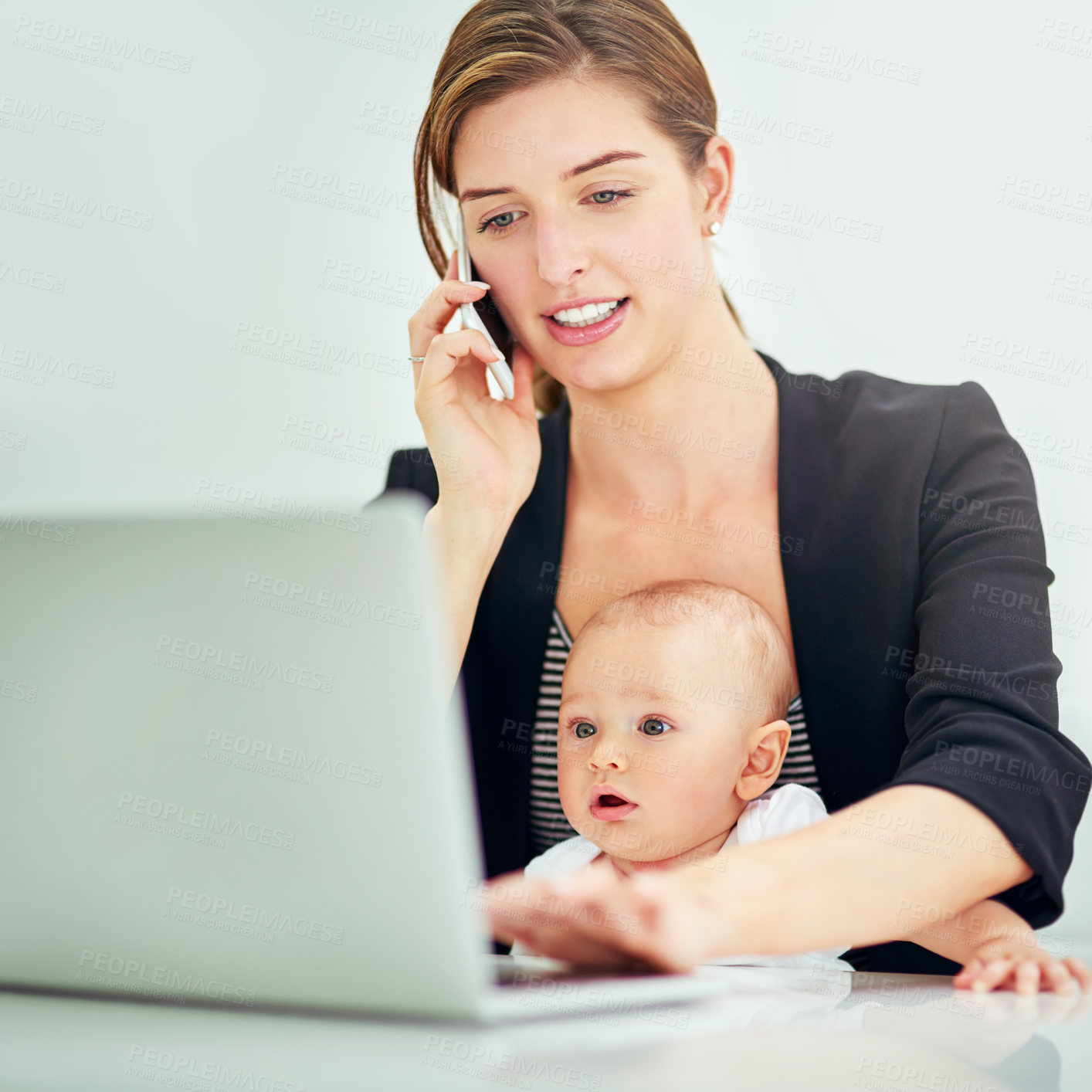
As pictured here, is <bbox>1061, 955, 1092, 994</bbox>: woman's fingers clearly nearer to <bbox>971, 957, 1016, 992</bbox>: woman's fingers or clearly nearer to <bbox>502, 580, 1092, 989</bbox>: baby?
<bbox>971, 957, 1016, 992</bbox>: woman's fingers

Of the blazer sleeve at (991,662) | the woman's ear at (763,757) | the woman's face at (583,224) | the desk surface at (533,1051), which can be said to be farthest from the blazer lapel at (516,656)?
the desk surface at (533,1051)

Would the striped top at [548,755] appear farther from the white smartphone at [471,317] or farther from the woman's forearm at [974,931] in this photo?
the woman's forearm at [974,931]

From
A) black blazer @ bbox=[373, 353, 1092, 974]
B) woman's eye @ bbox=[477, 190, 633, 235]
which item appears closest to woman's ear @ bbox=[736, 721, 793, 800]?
black blazer @ bbox=[373, 353, 1092, 974]

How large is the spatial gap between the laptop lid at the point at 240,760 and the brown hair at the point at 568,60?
1174 millimetres

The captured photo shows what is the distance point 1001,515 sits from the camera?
1.54 m

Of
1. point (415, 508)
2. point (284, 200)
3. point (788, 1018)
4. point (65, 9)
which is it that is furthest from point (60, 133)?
point (788, 1018)

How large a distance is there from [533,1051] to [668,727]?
78 cm

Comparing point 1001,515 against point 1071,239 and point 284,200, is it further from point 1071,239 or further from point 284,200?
point 284,200

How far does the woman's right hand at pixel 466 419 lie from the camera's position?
1719 mm

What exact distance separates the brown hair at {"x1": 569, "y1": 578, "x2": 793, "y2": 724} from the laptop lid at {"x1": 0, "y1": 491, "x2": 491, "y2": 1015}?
87 cm

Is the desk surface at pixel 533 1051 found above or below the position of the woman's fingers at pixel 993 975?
above

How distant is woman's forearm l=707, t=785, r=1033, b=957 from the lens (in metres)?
1.05

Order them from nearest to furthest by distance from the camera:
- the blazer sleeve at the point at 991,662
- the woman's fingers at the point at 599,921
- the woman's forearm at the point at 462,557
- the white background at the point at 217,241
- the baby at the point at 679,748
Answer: the woman's fingers at the point at 599,921
the blazer sleeve at the point at 991,662
the baby at the point at 679,748
the woman's forearm at the point at 462,557
the white background at the point at 217,241

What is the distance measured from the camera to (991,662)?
1379mm
